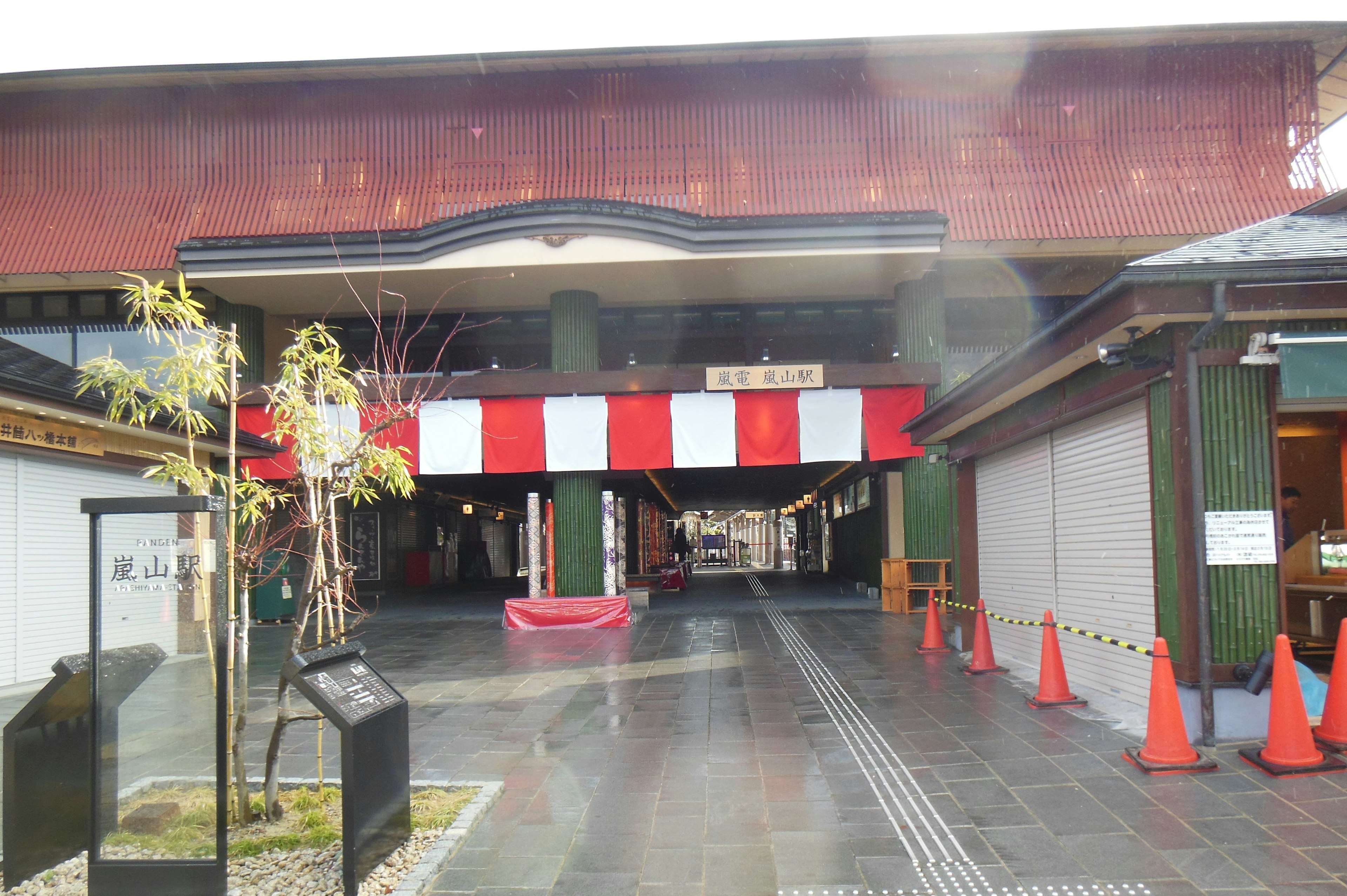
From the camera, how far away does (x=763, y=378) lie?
17156 millimetres

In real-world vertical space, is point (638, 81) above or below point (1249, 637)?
above

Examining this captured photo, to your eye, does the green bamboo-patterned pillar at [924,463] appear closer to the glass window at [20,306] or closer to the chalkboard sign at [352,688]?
the chalkboard sign at [352,688]

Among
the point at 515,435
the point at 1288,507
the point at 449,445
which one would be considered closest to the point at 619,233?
the point at 515,435

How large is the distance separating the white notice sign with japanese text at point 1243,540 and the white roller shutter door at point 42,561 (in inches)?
412

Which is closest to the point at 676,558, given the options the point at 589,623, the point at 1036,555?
the point at 589,623

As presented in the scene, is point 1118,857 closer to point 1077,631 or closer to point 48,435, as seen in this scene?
Result: point 1077,631

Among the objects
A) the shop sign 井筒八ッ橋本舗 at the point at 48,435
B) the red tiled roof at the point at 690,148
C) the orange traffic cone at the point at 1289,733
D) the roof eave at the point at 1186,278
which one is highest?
the red tiled roof at the point at 690,148

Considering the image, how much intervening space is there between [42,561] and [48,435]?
1573 millimetres

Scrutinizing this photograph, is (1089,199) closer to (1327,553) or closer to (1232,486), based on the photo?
(1327,553)

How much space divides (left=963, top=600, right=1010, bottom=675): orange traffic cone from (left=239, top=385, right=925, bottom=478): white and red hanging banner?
7.28 m

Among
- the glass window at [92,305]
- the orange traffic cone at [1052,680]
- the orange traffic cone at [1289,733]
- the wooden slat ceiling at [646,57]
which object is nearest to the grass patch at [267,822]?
the orange traffic cone at [1052,680]

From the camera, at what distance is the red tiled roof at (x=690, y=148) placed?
16875mm

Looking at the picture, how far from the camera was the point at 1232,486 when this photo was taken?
251 inches

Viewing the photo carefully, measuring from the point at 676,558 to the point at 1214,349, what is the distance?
122 ft
